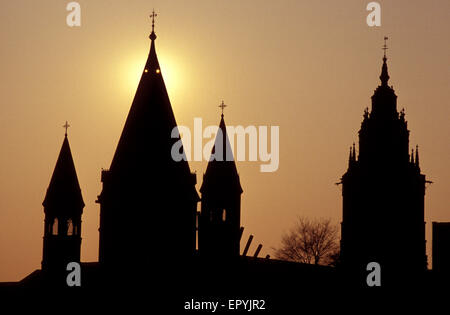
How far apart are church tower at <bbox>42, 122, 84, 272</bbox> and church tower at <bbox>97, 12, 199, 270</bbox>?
1491 millimetres

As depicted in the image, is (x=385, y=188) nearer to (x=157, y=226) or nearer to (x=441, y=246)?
(x=441, y=246)

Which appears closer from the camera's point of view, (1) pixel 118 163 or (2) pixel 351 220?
(1) pixel 118 163

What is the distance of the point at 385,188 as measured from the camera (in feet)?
393

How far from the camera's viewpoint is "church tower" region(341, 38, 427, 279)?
115125mm

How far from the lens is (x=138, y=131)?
252ft

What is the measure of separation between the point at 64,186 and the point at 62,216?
63.1 inches

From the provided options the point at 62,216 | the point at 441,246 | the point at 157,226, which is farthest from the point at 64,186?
the point at 441,246

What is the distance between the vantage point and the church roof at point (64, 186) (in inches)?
2894

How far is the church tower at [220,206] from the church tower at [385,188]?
38561 millimetres

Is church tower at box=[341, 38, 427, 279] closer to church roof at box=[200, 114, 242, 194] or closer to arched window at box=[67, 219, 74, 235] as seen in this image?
church roof at box=[200, 114, 242, 194]
